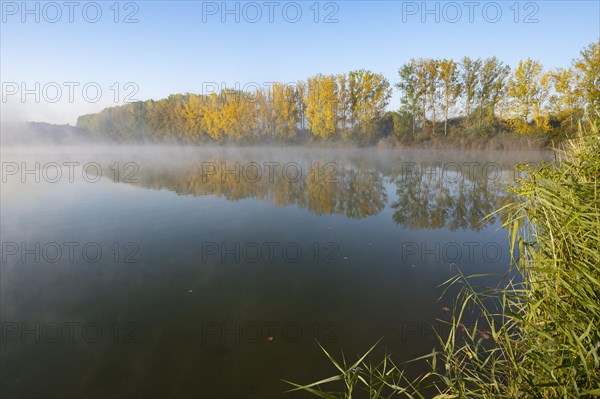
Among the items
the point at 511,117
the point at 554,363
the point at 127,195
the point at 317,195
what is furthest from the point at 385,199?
the point at 511,117

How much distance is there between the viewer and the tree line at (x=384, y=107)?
31.8 metres

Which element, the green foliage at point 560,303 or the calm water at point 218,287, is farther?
the calm water at point 218,287

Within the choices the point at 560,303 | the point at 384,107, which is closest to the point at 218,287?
the point at 560,303

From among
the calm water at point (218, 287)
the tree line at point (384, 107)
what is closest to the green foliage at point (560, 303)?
the calm water at point (218, 287)

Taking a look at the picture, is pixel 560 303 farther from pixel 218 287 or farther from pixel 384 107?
pixel 384 107

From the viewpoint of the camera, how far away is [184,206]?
11695 millimetres

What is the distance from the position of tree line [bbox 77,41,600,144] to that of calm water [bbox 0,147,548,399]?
30476 mm

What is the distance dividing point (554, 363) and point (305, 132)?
56.3 meters

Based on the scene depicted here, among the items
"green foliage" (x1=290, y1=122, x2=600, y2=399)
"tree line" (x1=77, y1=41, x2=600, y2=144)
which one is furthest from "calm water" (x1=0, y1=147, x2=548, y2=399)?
"tree line" (x1=77, y1=41, x2=600, y2=144)

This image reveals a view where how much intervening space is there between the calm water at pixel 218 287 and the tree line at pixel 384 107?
30476mm

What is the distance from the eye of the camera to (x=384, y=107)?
151 ft

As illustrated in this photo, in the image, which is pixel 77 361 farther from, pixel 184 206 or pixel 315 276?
pixel 184 206

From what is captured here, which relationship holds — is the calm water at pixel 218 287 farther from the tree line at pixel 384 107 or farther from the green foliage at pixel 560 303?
the tree line at pixel 384 107

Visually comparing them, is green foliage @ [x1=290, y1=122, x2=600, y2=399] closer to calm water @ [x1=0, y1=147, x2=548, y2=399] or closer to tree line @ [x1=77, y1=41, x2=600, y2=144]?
calm water @ [x1=0, y1=147, x2=548, y2=399]
